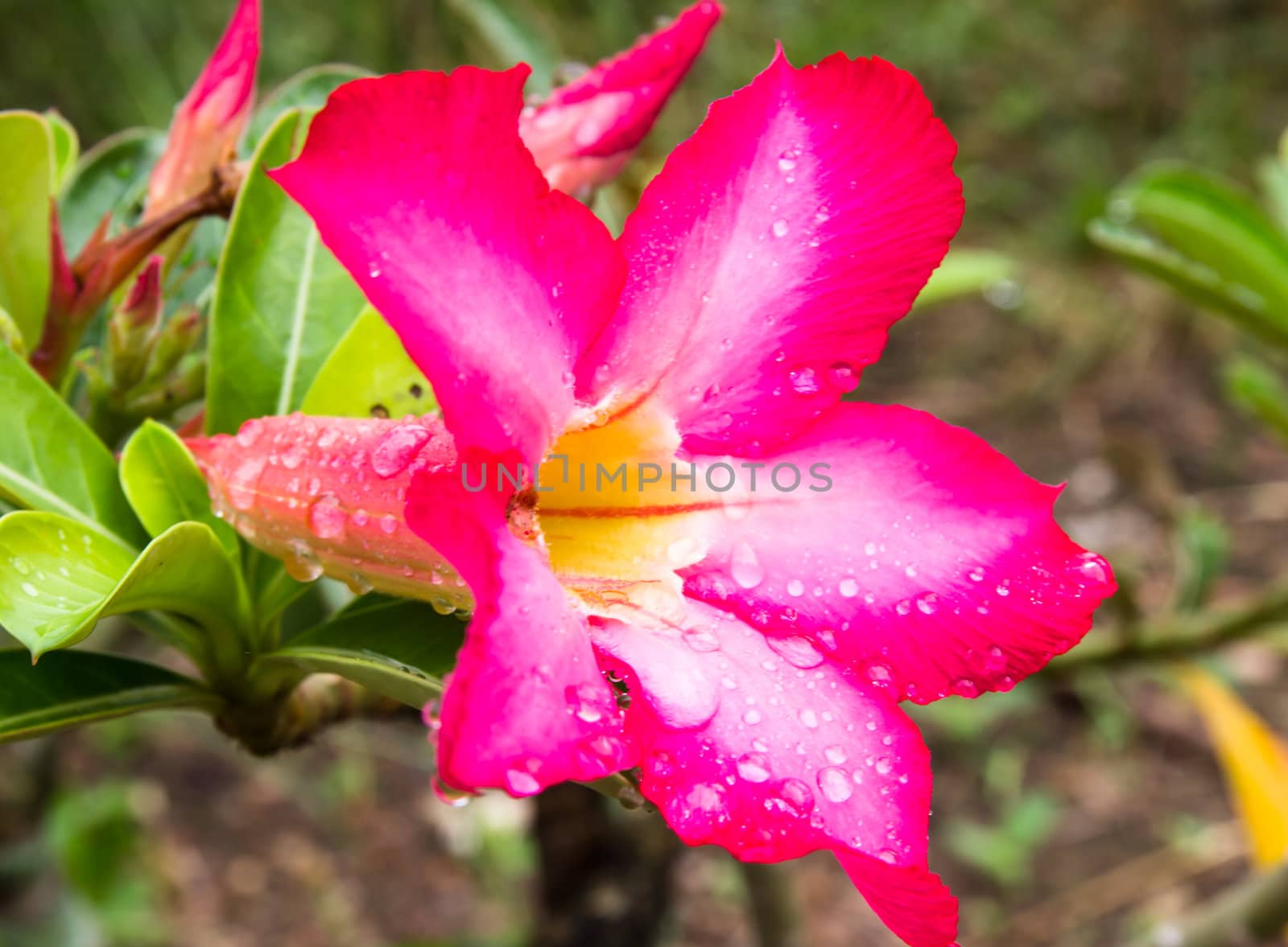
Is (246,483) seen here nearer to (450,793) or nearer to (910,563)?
(450,793)

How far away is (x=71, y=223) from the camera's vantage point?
80cm

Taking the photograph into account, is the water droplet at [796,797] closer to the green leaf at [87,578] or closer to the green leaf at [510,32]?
the green leaf at [87,578]

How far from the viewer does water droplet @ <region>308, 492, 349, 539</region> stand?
1.55 ft

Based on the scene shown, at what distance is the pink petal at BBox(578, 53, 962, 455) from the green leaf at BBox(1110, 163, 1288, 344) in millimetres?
808

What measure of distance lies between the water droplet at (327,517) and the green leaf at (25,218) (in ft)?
0.95

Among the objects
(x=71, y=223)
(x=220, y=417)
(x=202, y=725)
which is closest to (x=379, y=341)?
(x=220, y=417)

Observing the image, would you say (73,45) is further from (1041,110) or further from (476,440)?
(1041,110)

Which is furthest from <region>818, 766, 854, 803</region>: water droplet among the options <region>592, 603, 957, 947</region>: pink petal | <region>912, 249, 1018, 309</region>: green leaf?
<region>912, 249, 1018, 309</region>: green leaf

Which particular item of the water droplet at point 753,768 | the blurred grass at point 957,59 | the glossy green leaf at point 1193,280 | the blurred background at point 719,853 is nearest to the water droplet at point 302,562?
the water droplet at point 753,768

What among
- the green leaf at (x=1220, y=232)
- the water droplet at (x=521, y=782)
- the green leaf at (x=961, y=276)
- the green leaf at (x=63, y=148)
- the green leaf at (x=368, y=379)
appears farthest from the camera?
the green leaf at (x=961, y=276)

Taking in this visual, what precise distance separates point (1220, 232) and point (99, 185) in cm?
108

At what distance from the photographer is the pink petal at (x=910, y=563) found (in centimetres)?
49

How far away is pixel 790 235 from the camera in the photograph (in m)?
0.51

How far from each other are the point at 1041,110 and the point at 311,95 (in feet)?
12.8
